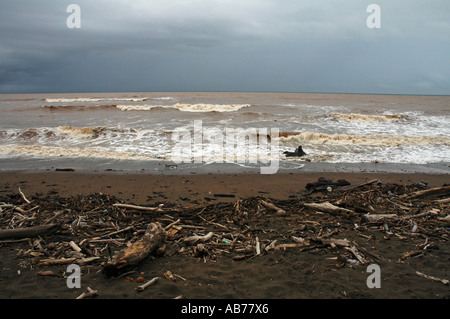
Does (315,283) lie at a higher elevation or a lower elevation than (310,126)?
lower

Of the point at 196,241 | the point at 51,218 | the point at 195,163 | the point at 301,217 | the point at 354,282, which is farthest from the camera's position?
the point at 195,163

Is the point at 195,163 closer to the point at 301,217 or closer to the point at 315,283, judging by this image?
the point at 301,217

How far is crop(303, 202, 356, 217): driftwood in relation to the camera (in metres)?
4.84

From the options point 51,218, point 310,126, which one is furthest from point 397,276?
point 310,126

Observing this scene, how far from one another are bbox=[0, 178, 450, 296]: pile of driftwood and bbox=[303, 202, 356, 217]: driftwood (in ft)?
0.05

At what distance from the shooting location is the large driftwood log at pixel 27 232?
3.94 m

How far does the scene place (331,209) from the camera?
16.3 ft

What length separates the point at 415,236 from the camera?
13.4ft

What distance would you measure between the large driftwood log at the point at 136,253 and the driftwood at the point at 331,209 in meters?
2.75
